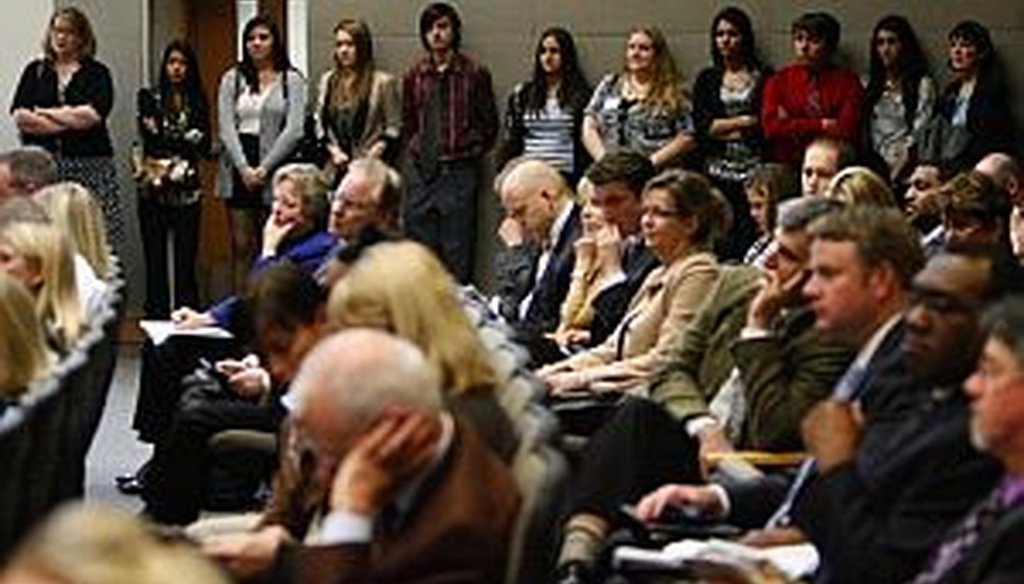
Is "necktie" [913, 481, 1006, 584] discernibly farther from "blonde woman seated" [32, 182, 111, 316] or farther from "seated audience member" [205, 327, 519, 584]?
"blonde woman seated" [32, 182, 111, 316]

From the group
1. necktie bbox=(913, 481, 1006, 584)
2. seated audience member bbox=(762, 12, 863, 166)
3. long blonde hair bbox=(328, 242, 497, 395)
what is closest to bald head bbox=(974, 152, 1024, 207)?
seated audience member bbox=(762, 12, 863, 166)

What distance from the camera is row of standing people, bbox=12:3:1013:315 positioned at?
1128 centimetres

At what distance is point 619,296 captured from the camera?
762 cm

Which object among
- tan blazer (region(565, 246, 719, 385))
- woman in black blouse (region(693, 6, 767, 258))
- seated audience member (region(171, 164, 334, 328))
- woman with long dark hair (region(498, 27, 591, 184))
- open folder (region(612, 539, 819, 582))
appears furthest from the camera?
woman with long dark hair (region(498, 27, 591, 184))

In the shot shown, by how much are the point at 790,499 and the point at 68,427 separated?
1.58m

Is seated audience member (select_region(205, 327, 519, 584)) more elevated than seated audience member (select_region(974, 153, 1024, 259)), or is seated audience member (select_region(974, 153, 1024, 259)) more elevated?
seated audience member (select_region(205, 327, 519, 584))

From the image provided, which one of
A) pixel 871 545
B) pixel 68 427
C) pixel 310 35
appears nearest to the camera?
pixel 871 545

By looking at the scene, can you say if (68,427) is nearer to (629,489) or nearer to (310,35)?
(629,489)

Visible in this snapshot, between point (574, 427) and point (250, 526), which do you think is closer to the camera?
point (250, 526)

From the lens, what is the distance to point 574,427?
645 centimetres

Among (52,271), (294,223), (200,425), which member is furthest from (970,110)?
(52,271)

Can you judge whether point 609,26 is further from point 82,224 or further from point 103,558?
point 103,558

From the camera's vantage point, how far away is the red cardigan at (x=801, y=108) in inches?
444

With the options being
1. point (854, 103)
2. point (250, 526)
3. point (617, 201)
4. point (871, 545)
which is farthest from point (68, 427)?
point (854, 103)
